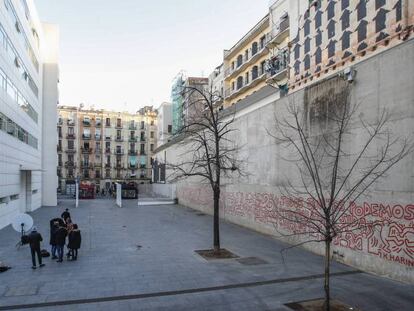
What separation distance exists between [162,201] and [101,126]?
40996 mm

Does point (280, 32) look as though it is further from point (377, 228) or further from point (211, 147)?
point (377, 228)

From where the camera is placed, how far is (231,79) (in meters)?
44.1

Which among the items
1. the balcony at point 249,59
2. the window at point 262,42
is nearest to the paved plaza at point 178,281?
the balcony at point 249,59

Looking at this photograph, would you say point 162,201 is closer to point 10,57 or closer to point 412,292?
point 10,57

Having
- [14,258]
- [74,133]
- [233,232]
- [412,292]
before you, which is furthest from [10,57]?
[74,133]

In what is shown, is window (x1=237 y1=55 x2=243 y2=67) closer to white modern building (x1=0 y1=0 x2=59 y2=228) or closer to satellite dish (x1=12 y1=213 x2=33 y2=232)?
white modern building (x1=0 y1=0 x2=59 y2=228)

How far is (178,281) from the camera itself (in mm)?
11555

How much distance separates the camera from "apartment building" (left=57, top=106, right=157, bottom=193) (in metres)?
77.4

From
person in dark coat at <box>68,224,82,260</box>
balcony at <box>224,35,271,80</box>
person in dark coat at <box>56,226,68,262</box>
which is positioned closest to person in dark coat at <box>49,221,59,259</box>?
person in dark coat at <box>56,226,68,262</box>

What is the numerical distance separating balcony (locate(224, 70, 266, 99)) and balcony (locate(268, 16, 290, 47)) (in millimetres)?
3175

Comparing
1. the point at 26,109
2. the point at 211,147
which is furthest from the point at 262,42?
the point at 26,109

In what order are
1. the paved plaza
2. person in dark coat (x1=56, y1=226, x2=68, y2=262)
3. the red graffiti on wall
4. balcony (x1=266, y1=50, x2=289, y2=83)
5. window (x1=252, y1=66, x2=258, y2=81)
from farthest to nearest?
window (x1=252, y1=66, x2=258, y2=81), balcony (x1=266, y1=50, x2=289, y2=83), person in dark coat (x1=56, y1=226, x2=68, y2=262), the red graffiti on wall, the paved plaza

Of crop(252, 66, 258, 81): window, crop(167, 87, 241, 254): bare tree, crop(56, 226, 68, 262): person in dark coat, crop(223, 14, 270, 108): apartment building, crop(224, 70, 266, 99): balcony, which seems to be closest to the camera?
crop(56, 226, 68, 262): person in dark coat

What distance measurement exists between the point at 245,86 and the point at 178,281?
28.6 m
